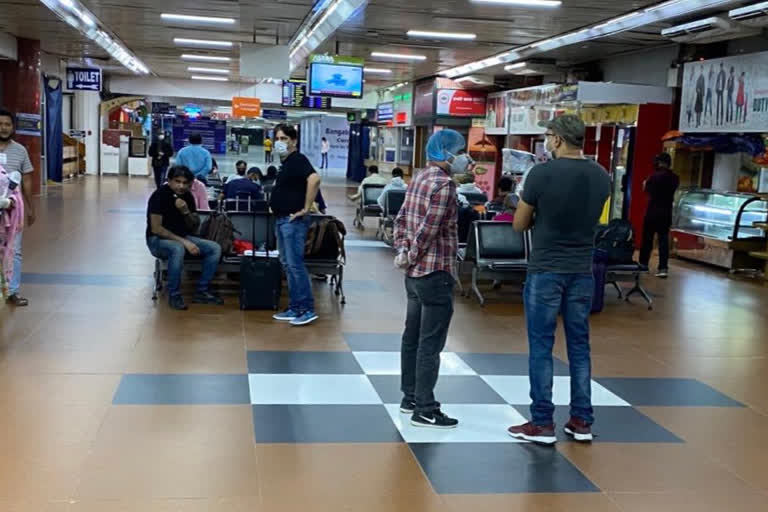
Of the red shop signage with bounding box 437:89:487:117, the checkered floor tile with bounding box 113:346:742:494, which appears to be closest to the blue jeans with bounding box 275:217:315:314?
the checkered floor tile with bounding box 113:346:742:494

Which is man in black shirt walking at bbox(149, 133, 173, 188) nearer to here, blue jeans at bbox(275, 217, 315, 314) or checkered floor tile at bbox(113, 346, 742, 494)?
blue jeans at bbox(275, 217, 315, 314)

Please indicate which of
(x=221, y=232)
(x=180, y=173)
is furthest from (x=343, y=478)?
(x=221, y=232)

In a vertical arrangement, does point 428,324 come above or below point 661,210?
below

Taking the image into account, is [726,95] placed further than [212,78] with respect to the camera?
No

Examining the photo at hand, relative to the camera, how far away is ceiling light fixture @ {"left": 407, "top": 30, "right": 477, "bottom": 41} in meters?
14.9

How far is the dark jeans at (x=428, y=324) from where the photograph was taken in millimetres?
4770

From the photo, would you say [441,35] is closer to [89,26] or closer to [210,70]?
[89,26]

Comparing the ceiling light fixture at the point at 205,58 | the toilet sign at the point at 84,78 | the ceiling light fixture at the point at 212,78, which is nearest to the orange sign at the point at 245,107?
the ceiling light fixture at the point at 212,78

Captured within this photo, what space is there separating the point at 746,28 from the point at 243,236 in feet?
24.0

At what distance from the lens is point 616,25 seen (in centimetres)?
1280

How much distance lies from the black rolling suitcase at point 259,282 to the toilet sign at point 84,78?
61.6ft

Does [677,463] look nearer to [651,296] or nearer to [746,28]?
[651,296]

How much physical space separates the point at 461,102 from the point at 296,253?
1649cm

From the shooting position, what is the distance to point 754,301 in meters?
9.91
